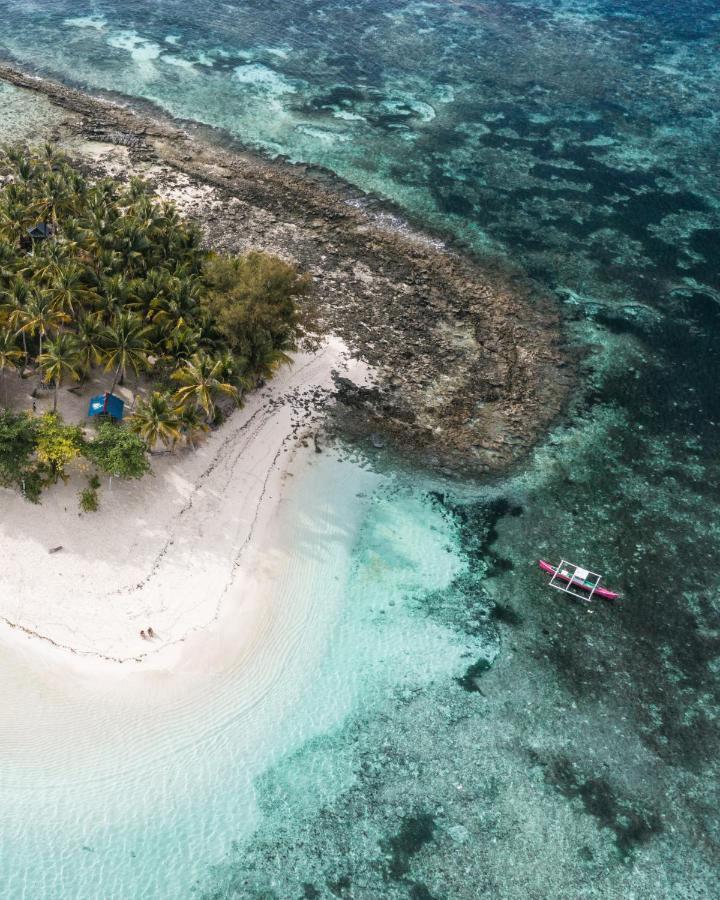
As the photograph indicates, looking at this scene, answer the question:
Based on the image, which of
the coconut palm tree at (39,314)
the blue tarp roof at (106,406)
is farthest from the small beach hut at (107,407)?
the coconut palm tree at (39,314)

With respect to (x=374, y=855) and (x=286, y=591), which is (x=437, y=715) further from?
(x=286, y=591)

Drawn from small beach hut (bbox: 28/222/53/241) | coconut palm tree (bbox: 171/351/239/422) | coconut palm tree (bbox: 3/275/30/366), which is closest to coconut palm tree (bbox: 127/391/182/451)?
coconut palm tree (bbox: 171/351/239/422)

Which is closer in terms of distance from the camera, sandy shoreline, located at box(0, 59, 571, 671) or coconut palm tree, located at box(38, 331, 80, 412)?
sandy shoreline, located at box(0, 59, 571, 671)

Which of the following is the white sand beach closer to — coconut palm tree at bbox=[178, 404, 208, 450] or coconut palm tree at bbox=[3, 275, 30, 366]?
coconut palm tree at bbox=[178, 404, 208, 450]

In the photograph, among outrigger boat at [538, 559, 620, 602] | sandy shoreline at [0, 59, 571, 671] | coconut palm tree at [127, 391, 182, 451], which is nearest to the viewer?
sandy shoreline at [0, 59, 571, 671]

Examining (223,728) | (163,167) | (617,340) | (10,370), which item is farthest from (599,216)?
(223,728)

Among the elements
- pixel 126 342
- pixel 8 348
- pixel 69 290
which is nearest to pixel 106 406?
pixel 126 342
